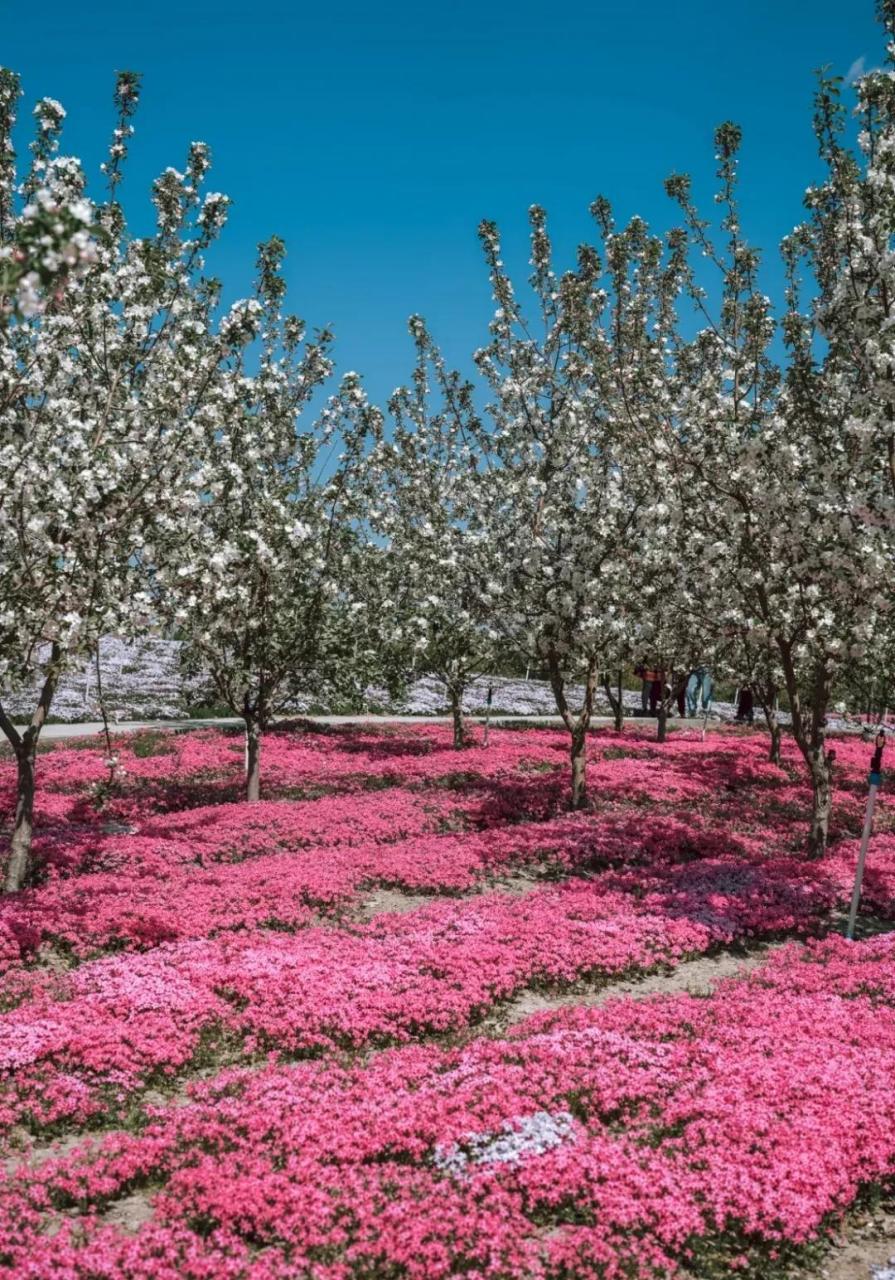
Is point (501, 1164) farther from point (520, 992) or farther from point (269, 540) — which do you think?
point (269, 540)

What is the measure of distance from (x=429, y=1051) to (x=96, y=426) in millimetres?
Answer: 9868

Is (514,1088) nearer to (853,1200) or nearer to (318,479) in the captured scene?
(853,1200)

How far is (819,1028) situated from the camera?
10320 millimetres

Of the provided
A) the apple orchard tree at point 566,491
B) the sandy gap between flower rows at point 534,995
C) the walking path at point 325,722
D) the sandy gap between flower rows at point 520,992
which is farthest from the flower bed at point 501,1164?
the walking path at point 325,722

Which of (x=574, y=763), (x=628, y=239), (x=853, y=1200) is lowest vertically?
(x=853, y=1200)

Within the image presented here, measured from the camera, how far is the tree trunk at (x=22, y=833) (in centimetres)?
1505

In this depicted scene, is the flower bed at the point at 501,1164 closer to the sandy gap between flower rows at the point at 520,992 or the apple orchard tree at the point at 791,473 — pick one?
the sandy gap between flower rows at the point at 520,992

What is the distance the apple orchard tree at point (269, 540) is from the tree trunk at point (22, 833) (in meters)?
3.34

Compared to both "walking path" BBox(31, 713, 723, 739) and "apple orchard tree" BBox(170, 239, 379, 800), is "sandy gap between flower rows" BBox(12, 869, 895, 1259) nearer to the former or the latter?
"apple orchard tree" BBox(170, 239, 379, 800)

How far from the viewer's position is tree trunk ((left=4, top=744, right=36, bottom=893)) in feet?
49.4

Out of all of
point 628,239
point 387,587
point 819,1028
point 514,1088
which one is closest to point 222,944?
point 514,1088

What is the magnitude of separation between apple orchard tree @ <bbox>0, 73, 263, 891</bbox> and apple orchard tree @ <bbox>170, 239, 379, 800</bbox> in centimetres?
97

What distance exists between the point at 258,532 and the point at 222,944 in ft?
27.2

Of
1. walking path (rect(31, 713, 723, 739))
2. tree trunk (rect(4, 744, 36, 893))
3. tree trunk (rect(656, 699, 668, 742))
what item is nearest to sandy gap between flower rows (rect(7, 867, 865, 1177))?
tree trunk (rect(4, 744, 36, 893))
